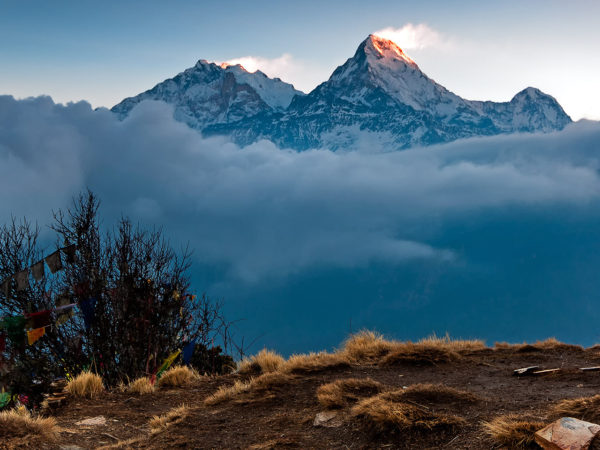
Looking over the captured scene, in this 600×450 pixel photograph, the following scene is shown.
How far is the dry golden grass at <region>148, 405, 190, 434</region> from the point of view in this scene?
23.9ft

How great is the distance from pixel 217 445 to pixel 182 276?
846 centimetres

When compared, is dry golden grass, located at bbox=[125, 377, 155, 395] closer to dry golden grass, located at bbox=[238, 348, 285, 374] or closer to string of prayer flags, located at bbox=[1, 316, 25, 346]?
dry golden grass, located at bbox=[238, 348, 285, 374]

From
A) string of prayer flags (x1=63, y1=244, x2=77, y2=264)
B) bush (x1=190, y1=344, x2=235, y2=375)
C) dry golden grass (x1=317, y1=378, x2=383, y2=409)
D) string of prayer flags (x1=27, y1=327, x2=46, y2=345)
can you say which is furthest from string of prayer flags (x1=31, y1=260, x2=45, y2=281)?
dry golden grass (x1=317, y1=378, x2=383, y2=409)

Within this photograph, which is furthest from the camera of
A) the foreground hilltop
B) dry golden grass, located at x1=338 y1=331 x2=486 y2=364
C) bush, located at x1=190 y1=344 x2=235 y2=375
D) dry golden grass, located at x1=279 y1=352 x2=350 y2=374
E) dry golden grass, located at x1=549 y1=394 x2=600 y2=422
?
bush, located at x1=190 y1=344 x2=235 y2=375

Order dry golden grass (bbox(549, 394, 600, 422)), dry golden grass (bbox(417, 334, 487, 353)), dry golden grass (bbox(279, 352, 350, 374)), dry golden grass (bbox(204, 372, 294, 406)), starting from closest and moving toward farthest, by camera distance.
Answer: dry golden grass (bbox(549, 394, 600, 422)) → dry golden grass (bbox(204, 372, 294, 406)) → dry golden grass (bbox(279, 352, 350, 374)) → dry golden grass (bbox(417, 334, 487, 353))

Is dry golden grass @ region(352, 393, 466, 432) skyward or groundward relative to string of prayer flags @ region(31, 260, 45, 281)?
groundward

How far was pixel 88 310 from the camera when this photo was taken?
481 inches

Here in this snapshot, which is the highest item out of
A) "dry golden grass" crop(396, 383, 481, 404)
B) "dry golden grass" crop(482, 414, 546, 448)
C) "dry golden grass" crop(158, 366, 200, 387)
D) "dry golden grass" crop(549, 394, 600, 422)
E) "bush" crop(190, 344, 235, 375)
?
"bush" crop(190, 344, 235, 375)

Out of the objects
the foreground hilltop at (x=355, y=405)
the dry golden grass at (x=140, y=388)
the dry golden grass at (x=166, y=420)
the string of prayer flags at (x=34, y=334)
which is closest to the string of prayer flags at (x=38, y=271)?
the string of prayer flags at (x=34, y=334)

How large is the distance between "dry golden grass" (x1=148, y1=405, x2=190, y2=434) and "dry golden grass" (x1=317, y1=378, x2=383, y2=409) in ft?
7.18

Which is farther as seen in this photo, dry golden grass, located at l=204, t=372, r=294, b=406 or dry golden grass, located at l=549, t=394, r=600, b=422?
dry golden grass, located at l=204, t=372, r=294, b=406

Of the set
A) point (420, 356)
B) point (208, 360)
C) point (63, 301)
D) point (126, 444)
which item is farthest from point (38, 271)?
point (420, 356)

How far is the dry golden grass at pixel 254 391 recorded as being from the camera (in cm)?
850

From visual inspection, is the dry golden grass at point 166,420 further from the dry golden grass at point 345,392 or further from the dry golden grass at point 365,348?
the dry golden grass at point 365,348
